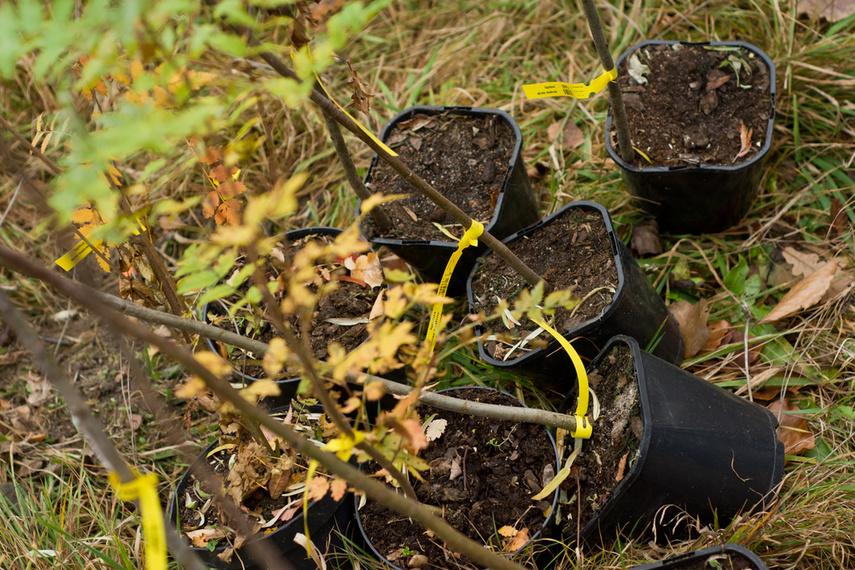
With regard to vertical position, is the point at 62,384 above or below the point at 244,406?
above

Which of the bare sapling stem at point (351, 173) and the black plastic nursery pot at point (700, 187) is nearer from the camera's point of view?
the bare sapling stem at point (351, 173)

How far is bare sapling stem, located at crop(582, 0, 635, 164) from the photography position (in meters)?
1.59

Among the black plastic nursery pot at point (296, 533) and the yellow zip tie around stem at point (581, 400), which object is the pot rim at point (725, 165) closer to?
the yellow zip tie around stem at point (581, 400)

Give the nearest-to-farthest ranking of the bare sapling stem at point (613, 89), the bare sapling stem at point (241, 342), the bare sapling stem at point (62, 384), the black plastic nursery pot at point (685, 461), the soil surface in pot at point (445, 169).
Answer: the bare sapling stem at point (62, 384) < the bare sapling stem at point (241, 342) < the black plastic nursery pot at point (685, 461) < the bare sapling stem at point (613, 89) < the soil surface in pot at point (445, 169)

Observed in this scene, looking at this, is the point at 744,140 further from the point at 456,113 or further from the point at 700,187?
the point at 456,113

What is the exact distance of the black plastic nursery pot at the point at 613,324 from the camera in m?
1.62

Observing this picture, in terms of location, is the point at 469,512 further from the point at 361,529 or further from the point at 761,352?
the point at 761,352

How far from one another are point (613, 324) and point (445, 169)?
2.82ft

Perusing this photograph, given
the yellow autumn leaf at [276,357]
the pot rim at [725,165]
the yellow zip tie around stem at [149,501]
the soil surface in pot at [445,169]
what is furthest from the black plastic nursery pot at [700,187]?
the yellow zip tie around stem at [149,501]

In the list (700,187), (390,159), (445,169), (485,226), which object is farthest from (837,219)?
(390,159)

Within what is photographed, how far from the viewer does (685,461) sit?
1391 mm

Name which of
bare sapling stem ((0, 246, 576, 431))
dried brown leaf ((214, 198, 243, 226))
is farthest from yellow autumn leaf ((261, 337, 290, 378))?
dried brown leaf ((214, 198, 243, 226))

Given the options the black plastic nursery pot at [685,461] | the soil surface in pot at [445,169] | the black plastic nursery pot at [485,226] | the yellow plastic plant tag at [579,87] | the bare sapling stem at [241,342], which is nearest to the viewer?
the bare sapling stem at [241,342]

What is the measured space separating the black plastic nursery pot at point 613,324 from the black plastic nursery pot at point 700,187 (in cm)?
30
